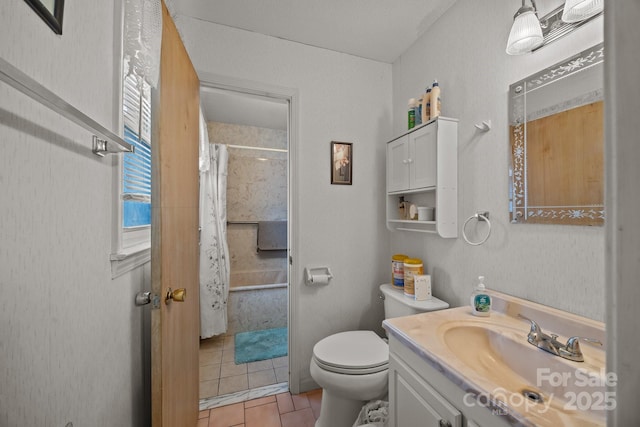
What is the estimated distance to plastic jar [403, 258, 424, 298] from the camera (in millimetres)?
1518

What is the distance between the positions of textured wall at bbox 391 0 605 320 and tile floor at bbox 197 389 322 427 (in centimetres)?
109

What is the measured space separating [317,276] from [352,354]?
536 mm

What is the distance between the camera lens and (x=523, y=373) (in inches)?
33.4

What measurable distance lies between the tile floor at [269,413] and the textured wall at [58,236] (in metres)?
0.92

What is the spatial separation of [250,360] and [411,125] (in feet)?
7.33

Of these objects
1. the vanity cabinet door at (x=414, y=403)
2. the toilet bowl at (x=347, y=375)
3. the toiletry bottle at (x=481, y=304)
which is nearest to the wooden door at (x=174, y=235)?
the toilet bowl at (x=347, y=375)

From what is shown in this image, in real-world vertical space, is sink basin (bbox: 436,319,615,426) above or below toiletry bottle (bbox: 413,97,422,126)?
below

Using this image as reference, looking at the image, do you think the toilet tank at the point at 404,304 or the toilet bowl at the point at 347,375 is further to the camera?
the toilet tank at the point at 404,304

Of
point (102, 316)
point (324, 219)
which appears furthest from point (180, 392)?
point (324, 219)

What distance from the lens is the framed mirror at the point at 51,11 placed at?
46 centimetres

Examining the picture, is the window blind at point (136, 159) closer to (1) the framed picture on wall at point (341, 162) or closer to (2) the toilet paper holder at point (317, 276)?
(2) the toilet paper holder at point (317, 276)

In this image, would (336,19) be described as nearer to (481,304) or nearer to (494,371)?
(481,304)

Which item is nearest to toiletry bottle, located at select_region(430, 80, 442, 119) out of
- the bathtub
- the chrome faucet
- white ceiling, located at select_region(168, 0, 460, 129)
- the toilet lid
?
white ceiling, located at select_region(168, 0, 460, 129)

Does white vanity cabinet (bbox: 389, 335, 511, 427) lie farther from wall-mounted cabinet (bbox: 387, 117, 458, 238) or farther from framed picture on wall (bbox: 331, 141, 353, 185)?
framed picture on wall (bbox: 331, 141, 353, 185)
